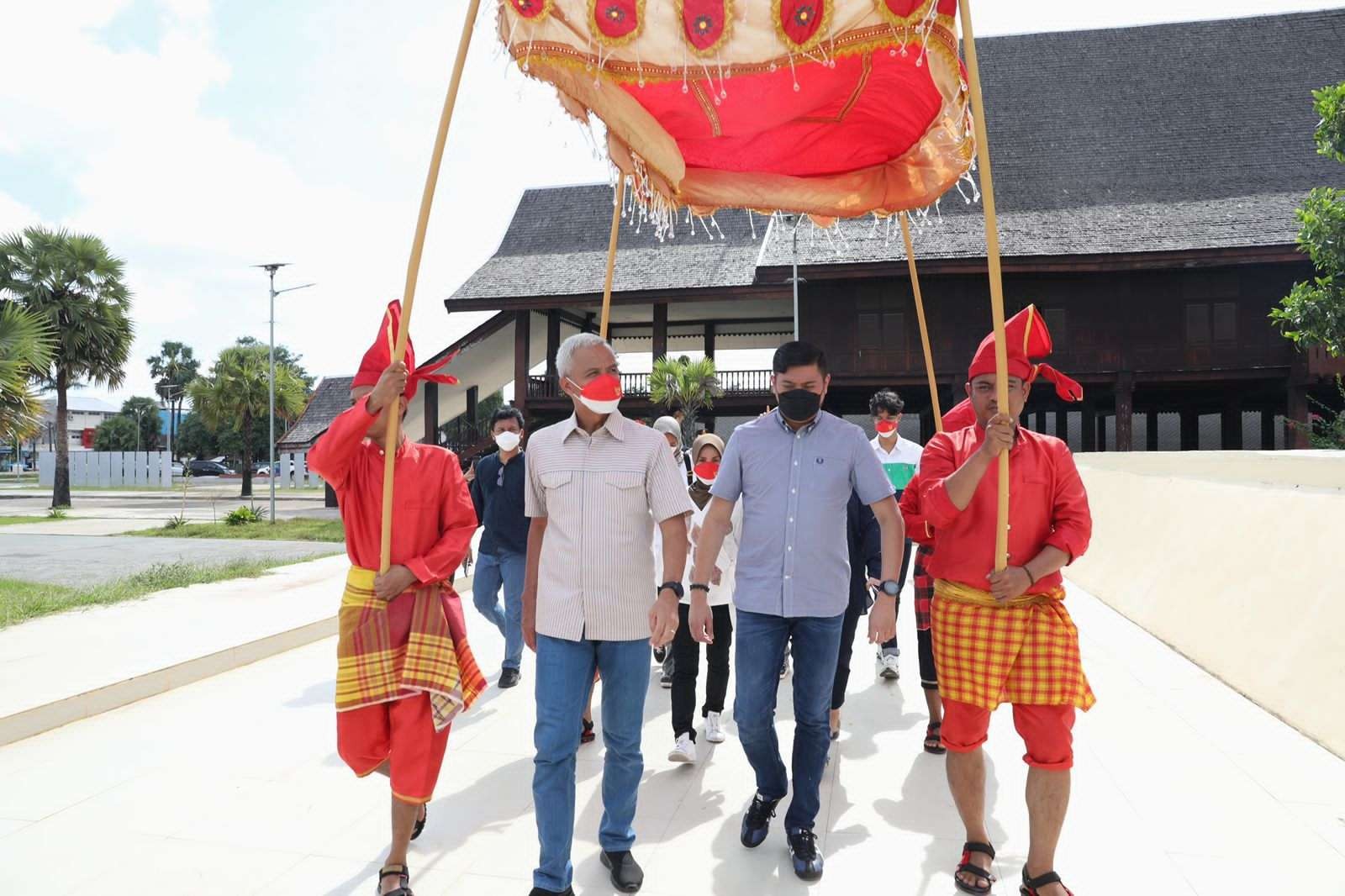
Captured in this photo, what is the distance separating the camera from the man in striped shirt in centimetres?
292

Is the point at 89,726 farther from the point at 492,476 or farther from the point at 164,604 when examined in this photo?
the point at 164,604

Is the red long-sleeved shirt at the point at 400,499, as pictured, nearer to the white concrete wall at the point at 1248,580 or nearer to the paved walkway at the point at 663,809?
the paved walkway at the point at 663,809

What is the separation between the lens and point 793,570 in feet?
10.5

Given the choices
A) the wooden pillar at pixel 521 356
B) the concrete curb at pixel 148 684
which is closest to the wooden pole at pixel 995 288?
the concrete curb at pixel 148 684

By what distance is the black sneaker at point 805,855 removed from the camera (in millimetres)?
3020

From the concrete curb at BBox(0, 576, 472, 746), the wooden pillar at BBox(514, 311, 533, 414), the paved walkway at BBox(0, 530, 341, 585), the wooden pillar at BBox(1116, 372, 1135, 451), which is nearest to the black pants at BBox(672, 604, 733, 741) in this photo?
the concrete curb at BBox(0, 576, 472, 746)

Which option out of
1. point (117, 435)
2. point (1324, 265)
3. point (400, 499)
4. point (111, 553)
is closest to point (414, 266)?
point (400, 499)

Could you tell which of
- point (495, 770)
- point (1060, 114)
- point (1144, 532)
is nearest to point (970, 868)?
point (495, 770)

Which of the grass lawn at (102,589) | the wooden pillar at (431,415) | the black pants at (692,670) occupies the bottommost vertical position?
the grass lawn at (102,589)

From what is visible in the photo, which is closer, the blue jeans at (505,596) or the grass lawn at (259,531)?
the blue jeans at (505,596)

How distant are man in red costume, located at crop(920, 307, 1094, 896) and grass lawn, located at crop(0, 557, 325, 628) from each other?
7.66m

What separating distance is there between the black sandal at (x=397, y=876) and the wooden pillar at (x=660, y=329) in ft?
63.2

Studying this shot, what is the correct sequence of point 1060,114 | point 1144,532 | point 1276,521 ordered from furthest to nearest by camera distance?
point 1060,114 < point 1144,532 < point 1276,521

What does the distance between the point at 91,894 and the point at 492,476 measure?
2.97m
